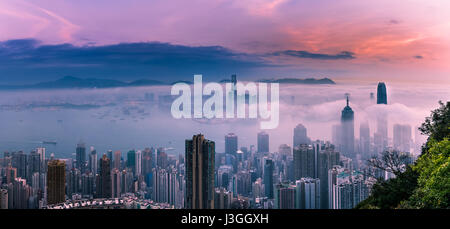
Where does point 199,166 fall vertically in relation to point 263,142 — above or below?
below

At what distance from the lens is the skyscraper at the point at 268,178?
19.6ft

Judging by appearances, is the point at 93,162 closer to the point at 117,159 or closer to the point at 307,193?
the point at 117,159

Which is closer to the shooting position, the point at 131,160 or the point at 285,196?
the point at 285,196

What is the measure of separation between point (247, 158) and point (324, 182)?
1.36 meters

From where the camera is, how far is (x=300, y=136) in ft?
21.4

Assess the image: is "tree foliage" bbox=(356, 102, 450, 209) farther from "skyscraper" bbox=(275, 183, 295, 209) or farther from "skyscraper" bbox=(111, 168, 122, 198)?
"skyscraper" bbox=(111, 168, 122, 198)

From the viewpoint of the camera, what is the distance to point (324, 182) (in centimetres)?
631

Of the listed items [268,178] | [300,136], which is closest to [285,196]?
[268,178]

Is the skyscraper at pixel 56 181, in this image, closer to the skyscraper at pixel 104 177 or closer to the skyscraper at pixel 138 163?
the skyscraper at pixel 104 177

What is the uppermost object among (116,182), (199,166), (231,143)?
(231,143)

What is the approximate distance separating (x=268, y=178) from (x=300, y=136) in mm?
941

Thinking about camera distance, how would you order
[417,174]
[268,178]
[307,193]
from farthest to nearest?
[268,178]
[307,193]
[417,174]

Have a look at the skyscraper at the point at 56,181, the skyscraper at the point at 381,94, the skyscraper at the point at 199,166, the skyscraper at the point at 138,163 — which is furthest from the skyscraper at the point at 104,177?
the skyscraper at the point at 381,94
